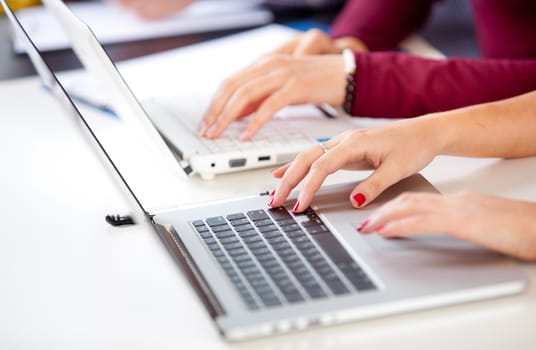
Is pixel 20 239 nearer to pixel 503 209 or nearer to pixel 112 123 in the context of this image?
pixel 112 123

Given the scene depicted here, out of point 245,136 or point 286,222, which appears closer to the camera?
point 286,222

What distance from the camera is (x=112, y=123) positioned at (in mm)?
1210

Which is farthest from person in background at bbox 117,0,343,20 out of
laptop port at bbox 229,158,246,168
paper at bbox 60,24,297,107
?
laptop port at bbox 229,158,246,168

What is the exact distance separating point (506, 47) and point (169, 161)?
733 millimetres

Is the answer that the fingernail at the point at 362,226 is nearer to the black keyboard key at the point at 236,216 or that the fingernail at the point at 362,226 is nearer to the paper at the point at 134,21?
the black keyboard key at the point at 236,216

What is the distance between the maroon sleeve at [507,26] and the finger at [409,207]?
72 cm

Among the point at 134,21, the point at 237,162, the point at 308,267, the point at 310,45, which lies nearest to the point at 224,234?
the point at 308,267

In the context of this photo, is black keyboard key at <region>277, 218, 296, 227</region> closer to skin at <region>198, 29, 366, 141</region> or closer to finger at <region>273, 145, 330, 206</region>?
finger at <region>273, 145, 330, 206</region>

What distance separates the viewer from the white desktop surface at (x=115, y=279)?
2.40 ft

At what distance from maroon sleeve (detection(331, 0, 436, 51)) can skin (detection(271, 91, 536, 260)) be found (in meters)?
0.54

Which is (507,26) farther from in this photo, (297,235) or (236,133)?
(297,235)

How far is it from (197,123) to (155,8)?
2.02 ft

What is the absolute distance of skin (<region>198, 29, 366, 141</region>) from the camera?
3.72ft

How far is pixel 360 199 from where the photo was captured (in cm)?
91
